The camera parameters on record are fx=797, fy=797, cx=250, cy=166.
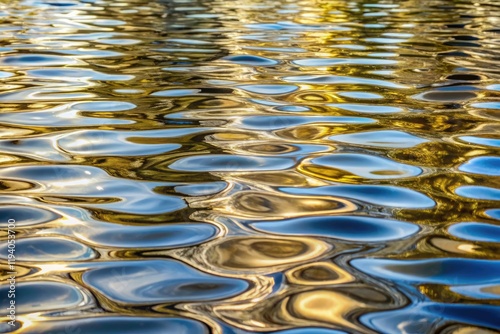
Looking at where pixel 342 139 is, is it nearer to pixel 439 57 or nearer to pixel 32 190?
pixel 32 190

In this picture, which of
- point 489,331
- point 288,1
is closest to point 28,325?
point 489,331

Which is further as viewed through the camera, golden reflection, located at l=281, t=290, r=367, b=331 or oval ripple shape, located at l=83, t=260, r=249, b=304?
oval ripple shape, located at l=83, t=260, r=249, b=304

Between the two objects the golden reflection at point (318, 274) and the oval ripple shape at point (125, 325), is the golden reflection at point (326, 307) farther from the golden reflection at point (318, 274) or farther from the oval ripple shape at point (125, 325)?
the oval ripple shape at point (125, 325)

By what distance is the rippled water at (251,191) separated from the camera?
2.08 meters

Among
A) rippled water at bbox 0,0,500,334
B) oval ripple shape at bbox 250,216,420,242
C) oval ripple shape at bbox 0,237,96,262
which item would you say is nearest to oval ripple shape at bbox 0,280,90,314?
rippled water at bbox 0,0,500,334

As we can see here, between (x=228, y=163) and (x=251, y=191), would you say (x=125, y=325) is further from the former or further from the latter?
(x=228, y=163)

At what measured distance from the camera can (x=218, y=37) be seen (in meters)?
8.01

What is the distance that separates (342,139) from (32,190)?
5.07ft

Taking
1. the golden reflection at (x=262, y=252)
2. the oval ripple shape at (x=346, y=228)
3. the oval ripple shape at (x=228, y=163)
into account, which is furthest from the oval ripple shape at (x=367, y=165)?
the golden reflection at (x=262, y=252)

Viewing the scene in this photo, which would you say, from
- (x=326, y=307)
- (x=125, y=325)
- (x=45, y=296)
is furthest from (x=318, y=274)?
(x=45, y=296)
